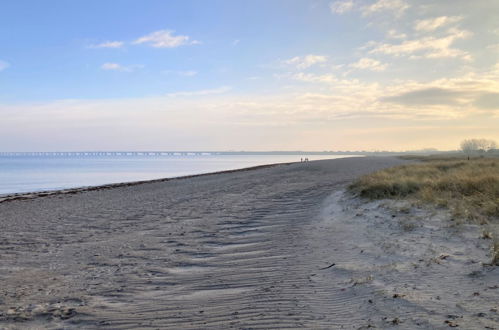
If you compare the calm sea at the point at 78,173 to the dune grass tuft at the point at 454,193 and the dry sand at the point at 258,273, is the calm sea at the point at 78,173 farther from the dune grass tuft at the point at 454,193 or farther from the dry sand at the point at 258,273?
the dune grass tuft at the point at 454,193

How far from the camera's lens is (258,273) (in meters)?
6.05

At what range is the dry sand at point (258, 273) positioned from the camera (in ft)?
14.0

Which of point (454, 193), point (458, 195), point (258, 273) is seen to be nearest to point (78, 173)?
point (454, 193)

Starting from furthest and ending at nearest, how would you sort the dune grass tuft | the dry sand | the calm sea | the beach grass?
1. the calm sea
2. the dune grass tuft
3. the beach grass
4. the dry sand

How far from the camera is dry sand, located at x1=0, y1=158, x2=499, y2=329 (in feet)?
14.0

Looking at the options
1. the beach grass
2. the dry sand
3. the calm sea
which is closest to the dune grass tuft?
the beach grass

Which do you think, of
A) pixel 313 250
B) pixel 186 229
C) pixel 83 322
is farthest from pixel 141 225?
pixel 83 322

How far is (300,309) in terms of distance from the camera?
443cm

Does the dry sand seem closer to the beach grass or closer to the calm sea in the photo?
the beach grass

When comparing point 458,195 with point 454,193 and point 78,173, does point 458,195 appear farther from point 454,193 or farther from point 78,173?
point 78,173

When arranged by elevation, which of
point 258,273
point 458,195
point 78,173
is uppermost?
point 78,173

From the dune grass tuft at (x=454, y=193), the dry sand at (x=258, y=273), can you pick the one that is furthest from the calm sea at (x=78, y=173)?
the dune grass tuft at (x=454, y=193)

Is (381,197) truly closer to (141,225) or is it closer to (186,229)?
(186,229)

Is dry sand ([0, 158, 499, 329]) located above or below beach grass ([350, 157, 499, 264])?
below
